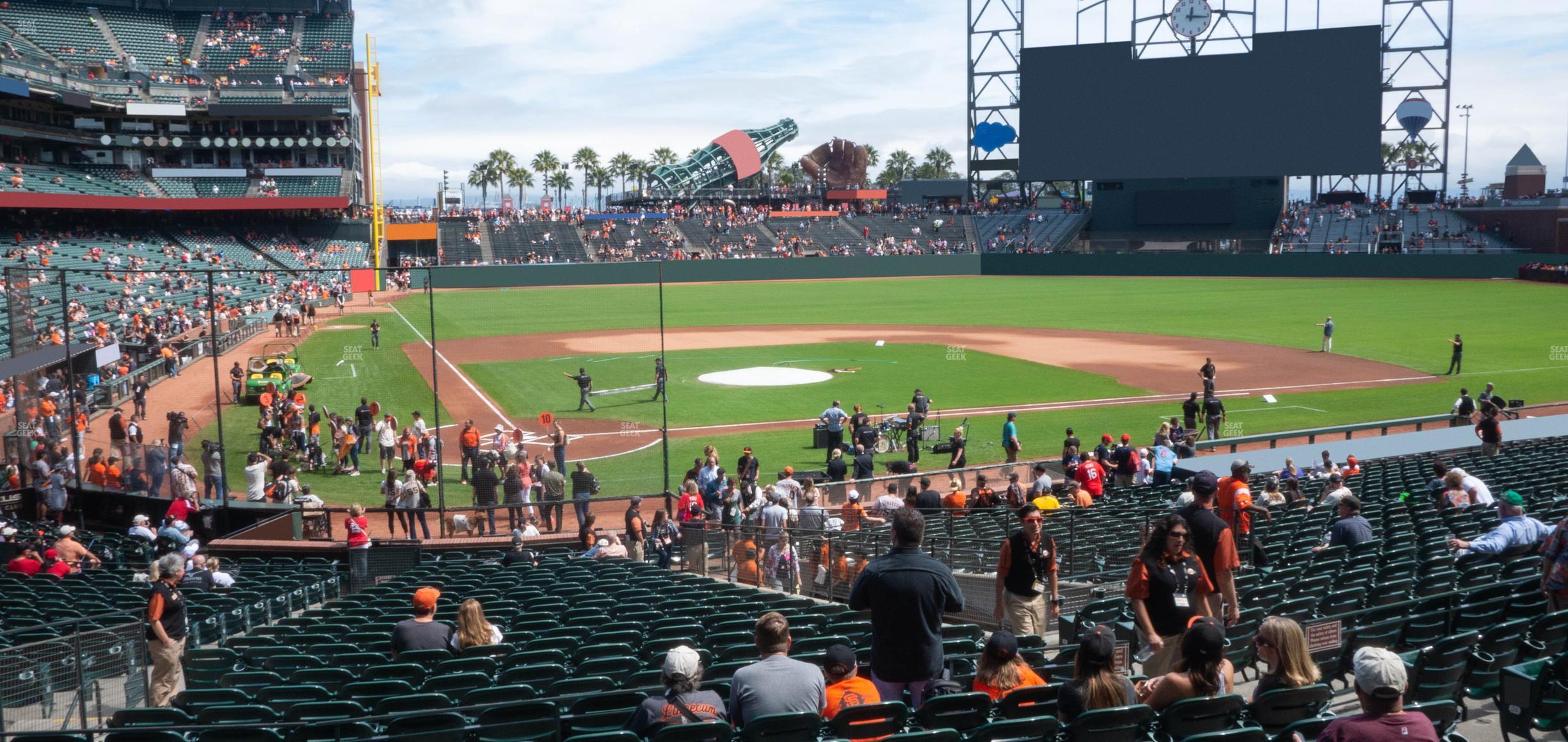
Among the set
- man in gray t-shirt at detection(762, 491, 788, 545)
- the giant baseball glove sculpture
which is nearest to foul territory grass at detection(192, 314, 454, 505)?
man in gray t-shirt at detection(762, 491, 788, 545)

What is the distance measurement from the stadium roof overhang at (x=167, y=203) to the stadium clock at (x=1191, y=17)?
61578mm

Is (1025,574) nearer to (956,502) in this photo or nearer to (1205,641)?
(1205,641)

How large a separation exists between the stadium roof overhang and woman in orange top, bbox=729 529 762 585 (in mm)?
58430

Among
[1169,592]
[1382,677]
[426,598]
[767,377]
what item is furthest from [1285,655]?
[767,377]

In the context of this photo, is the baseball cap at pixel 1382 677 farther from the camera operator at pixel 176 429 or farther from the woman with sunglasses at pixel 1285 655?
the camera operator at pixel 176 429

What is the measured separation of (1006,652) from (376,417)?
88.3 feet

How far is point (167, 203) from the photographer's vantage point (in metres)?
71.4

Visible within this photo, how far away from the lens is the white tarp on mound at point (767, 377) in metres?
37.3

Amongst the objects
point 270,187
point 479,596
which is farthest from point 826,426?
point 270,187

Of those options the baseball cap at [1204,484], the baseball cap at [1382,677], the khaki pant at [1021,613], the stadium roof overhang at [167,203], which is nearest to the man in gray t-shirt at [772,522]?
the khaki pant at [1021,613]

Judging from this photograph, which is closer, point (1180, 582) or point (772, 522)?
point (1180, 582)

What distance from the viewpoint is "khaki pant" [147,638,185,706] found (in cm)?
1064

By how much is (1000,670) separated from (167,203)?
253ft

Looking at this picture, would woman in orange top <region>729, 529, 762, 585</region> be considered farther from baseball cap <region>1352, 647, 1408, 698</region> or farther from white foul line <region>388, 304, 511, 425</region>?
baseball cap <region>1352, 647, 1408, 698</region>
